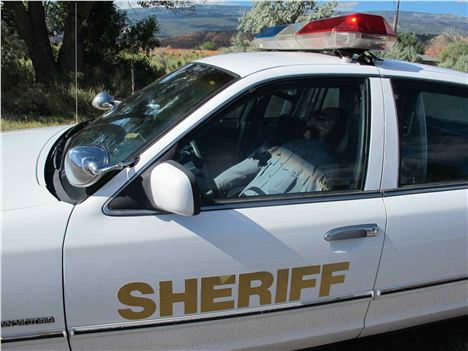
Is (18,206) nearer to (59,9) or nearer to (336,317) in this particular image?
(336,317)

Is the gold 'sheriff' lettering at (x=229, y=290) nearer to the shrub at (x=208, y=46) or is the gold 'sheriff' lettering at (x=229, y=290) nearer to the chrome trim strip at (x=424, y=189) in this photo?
the chrome trim strip at (x=424, y=189)

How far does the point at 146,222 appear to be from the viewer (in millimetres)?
1887

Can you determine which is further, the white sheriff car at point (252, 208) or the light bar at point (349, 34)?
the light bar at point (349, 34)

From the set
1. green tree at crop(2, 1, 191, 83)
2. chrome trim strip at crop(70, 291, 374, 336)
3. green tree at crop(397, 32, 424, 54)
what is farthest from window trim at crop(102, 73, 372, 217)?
green tree at crop(397, 32, 424, 54)

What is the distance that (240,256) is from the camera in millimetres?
1969

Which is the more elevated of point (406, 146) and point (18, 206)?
point (406, 146)

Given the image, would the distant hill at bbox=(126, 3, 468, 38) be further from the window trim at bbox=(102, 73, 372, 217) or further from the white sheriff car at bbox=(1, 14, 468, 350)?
the window trim at bbox=(102, 73, 372, 217)

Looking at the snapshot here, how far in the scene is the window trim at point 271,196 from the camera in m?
1.89

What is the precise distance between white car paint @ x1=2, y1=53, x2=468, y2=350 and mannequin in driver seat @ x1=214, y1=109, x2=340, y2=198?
0.54 ft

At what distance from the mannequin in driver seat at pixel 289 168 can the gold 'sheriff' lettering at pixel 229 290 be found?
37 cm

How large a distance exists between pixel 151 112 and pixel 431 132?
148cm

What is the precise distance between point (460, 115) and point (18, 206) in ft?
7.54

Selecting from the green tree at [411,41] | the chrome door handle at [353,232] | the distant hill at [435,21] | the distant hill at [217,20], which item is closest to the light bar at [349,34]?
the chrome door handle at [353,232]

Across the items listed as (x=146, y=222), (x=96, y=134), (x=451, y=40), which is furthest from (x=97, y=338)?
(x=451, y=40)
